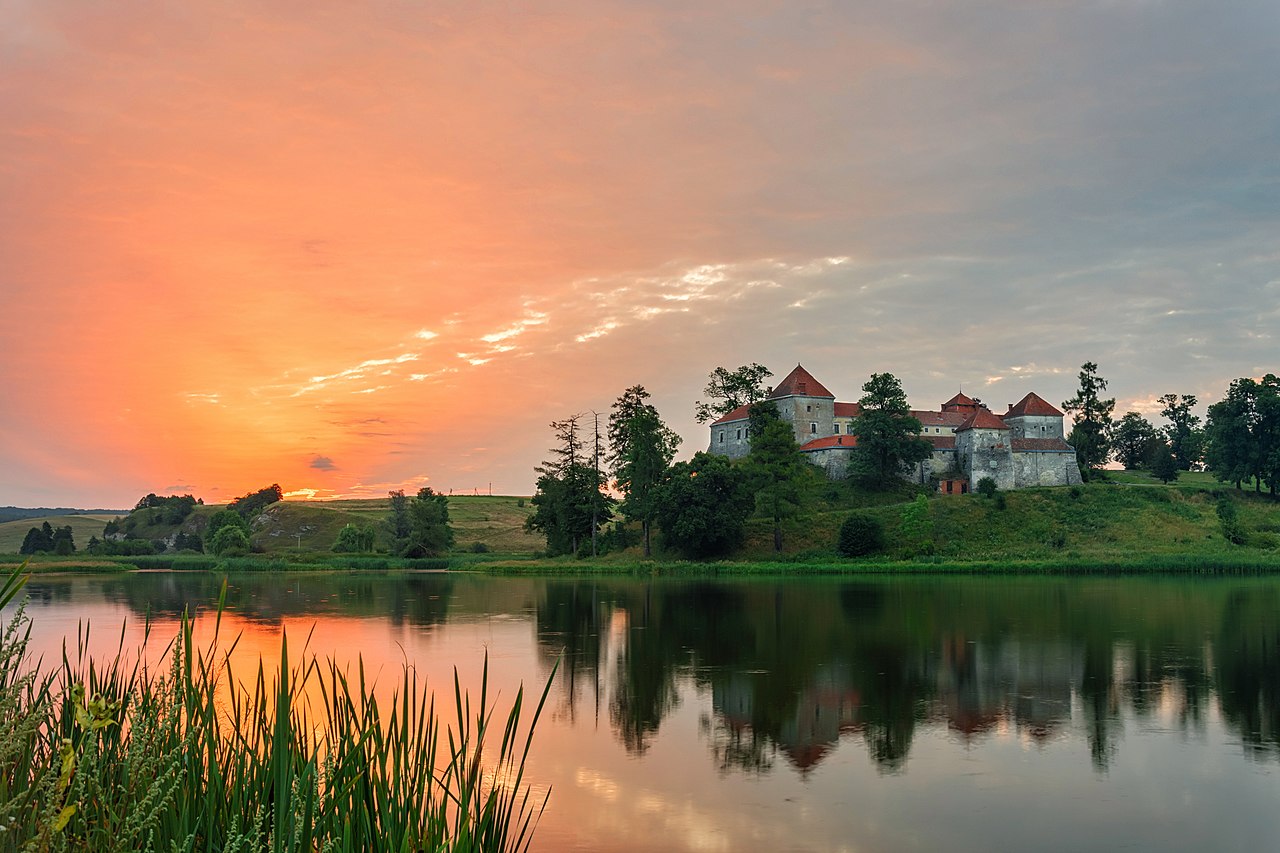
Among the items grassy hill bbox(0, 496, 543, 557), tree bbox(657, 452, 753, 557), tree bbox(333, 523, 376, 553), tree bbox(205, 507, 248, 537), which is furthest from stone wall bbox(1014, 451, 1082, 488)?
tree bbox(205, 507, 248, 537)

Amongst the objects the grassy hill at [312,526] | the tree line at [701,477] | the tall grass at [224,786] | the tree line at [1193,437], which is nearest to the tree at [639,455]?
the tree line at [701,477]

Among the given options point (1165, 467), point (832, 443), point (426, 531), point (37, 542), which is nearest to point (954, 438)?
point (832, 443)

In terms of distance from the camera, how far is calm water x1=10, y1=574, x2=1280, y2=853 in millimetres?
13305

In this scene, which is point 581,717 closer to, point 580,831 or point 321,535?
point 580,831

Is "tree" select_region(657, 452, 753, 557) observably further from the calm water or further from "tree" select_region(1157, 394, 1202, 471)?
"tree" select_region(1157, 394, 1202, 471)

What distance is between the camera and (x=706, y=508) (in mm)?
77188

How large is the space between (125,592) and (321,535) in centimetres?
7531

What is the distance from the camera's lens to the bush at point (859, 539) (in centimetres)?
7619

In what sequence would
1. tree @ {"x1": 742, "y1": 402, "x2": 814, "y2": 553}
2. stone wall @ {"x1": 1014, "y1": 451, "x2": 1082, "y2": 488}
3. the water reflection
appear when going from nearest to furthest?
the water reflection < tree @ {"x1": 742, "y1": 402, "x2": 814, "y2": 553} < stone wall @ {"x1": 1014, "y1": 451, "x2": 1082, "y2": 488}

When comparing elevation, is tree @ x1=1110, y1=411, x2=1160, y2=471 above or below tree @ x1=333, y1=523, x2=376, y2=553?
above

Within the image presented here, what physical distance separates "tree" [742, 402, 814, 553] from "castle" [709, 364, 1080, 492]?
1738cm

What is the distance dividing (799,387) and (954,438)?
17298 millimetres

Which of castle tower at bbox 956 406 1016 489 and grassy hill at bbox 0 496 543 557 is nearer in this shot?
castle tower at bbox 956 406 1016 489

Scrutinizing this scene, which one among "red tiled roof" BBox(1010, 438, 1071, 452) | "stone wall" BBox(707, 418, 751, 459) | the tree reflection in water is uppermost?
"stone wall" BBox(707, 418, 751, 459)
